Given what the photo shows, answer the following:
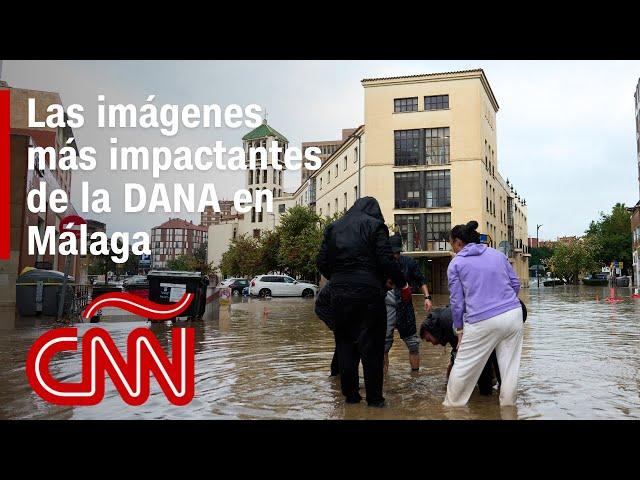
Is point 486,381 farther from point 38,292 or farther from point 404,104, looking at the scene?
point 404,104

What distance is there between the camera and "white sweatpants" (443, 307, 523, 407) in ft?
16.2

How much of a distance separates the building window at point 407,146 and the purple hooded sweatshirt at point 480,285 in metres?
44.3

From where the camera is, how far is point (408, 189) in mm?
48750

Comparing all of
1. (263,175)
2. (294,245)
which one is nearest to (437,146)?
(294,245)

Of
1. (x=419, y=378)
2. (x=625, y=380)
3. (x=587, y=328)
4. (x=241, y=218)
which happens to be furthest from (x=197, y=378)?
(x=241, y=218)

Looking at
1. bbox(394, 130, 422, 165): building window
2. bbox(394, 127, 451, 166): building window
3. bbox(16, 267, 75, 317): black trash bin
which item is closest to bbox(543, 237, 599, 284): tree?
bbox(394, 127, 451, 166): building window

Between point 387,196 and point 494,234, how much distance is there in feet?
40.7

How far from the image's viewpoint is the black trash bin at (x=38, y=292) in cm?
1542

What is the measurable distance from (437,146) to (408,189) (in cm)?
421

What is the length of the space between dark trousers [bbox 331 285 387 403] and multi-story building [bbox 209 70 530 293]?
138 feet

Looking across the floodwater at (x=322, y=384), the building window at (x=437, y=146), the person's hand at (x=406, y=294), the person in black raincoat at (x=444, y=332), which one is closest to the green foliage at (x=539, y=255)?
the building window at (x=437, y=146)

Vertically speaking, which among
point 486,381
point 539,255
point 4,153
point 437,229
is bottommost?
point 486,381

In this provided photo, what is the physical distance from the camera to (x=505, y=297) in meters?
5.03
